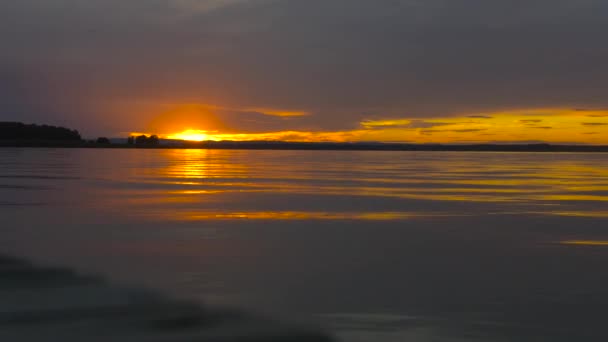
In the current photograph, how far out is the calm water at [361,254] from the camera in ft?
20.3

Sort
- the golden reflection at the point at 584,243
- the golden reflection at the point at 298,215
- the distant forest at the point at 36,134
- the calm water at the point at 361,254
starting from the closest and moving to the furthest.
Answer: the calm water at the point at 361,254 → the golden reflection at the point at 584,243 → the golden reflection at the point at 298,215 → the distant forest at the point at 36,134

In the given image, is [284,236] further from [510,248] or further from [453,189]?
[453,189]

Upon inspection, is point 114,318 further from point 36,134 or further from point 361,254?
point 36,134

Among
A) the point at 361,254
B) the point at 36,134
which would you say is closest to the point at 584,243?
the point at 361,254

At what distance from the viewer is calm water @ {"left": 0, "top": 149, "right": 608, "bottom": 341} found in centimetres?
620

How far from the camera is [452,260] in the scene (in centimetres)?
873

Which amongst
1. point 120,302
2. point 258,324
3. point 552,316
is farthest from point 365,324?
point 120,302

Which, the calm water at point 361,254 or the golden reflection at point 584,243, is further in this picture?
the golden reflection at point 584,243

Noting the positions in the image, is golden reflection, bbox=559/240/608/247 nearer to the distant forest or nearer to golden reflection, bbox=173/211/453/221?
golden reflection, bbox=173/211/453/221

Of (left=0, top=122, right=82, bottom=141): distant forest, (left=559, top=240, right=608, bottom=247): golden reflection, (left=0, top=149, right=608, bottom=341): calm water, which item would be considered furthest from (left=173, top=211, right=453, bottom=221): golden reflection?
(left=0, top=122, right=82, bottom=141): distant forest

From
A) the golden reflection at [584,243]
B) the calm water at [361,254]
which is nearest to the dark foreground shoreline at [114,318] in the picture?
the calm water at [361,254]

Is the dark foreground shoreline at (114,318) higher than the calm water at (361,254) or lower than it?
lower

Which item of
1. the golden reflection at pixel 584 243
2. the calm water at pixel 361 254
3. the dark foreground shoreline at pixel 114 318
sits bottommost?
the dark foreground shoreline at pixel 114 318

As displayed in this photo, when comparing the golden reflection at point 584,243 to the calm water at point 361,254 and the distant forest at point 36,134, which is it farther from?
the distant forest at point 36,134
